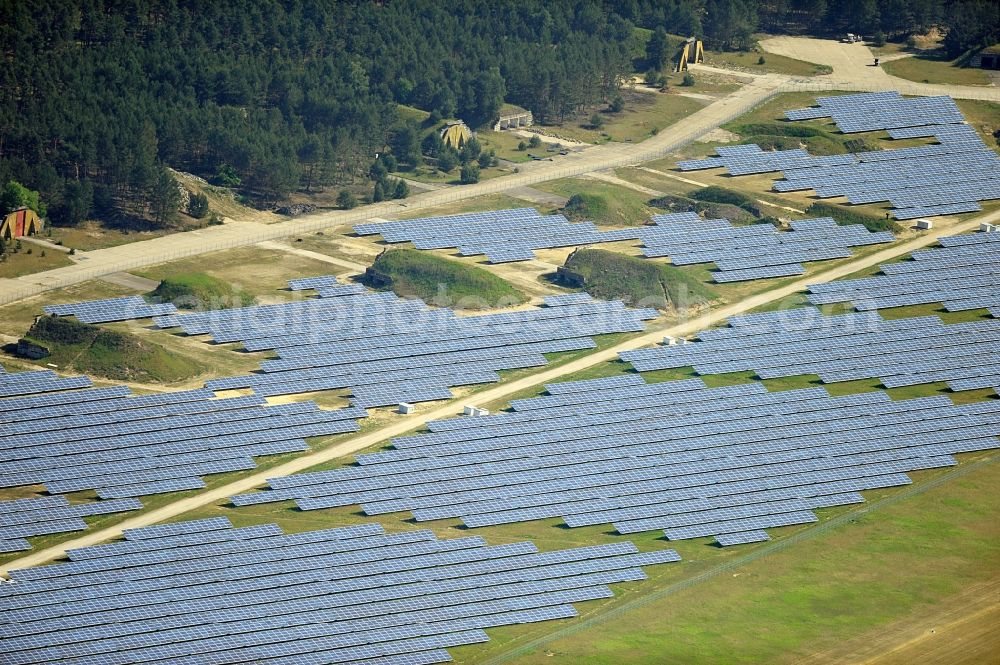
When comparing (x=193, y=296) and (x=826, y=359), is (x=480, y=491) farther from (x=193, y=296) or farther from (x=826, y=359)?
(x=193, y=296)

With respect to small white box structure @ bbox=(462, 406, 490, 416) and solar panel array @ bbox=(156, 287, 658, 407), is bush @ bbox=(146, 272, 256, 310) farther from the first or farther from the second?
small white box structure @ bbox=(462, 406, 490, 416)

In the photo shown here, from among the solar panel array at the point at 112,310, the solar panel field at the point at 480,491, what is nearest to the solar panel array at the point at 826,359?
the solar panel field at the point at 480,491

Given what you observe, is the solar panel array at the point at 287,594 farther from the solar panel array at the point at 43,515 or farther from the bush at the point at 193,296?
the bush at the point at 193,296

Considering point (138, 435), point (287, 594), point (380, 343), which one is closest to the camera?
point (287, 594)

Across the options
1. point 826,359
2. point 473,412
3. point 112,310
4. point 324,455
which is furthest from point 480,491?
point 112,310

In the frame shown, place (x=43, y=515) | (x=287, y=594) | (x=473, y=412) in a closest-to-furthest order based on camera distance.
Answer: (x=287, y=594) → (x=43, y=515) → (x=473, y=412)

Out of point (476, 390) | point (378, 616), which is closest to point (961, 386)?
point (476, 390)

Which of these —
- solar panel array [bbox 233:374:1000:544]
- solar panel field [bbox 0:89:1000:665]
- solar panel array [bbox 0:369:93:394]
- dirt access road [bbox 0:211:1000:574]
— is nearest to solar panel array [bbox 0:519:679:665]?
solar panel field [bbox 0:89:1000:665]
